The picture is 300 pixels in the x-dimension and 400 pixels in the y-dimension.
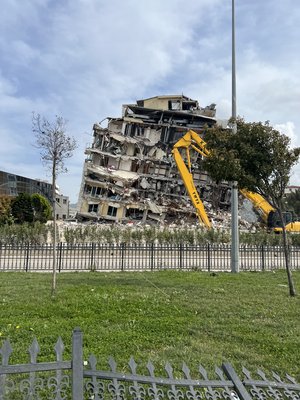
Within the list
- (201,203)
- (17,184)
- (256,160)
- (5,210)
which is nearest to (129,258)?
(256,160)

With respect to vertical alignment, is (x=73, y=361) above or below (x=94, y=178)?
below

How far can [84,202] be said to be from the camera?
59.5 metres

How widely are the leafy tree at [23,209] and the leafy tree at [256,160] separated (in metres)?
32.4

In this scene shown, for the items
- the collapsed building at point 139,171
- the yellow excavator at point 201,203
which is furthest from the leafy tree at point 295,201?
the yellow excavator at point 201,203

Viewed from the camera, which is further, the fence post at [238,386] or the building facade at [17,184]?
the building facade at [17,184]

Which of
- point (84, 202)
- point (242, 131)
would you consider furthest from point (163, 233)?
point (84, 202)

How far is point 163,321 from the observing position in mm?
7332

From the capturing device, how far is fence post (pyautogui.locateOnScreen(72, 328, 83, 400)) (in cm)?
274

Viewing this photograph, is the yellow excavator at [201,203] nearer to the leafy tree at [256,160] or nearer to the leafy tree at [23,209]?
the leafy tree at [23,209]

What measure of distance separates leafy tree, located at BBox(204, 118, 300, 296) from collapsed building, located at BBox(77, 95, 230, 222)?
46.9 m

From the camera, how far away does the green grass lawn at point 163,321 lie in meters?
5.52

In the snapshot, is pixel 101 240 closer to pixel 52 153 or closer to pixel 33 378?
pixel 52 153

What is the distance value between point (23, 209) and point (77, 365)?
40.4 meters

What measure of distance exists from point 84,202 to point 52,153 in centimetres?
4988
